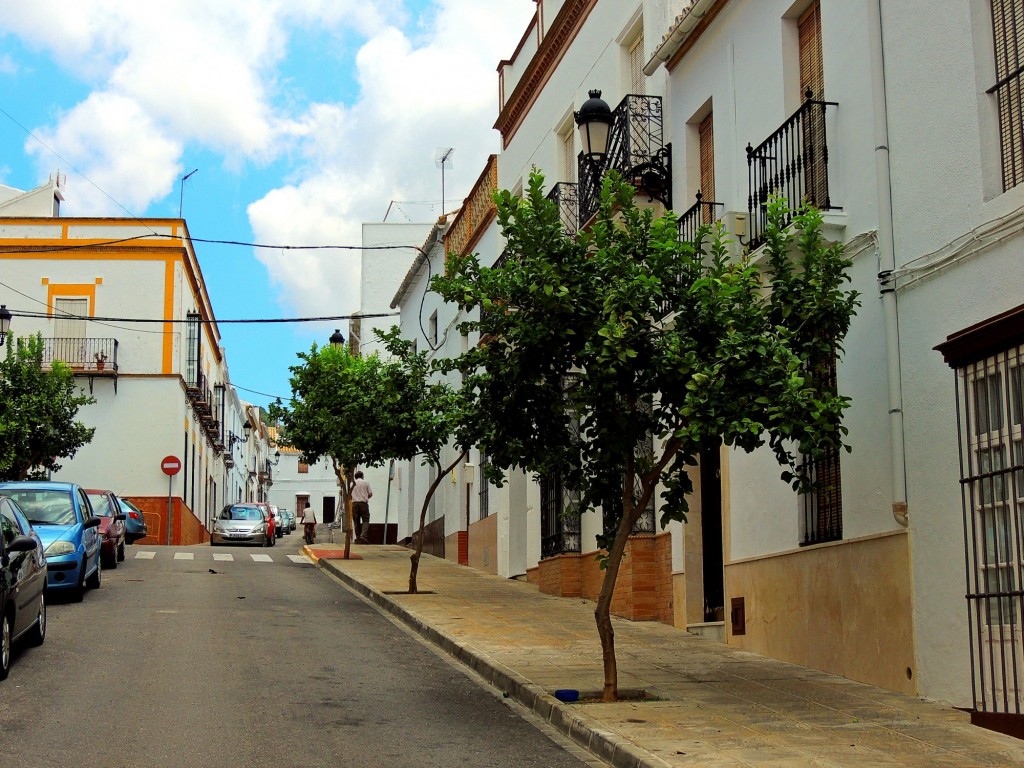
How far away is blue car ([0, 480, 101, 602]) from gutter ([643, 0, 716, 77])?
31.0ft

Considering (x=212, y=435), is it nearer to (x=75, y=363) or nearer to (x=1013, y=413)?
(x=75, y=363)

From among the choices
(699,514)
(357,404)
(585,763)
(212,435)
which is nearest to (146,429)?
(212,435)

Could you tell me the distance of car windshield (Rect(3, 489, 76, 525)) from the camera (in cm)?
1773

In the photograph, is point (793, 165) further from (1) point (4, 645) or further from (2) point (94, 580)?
(2) point (94, 580)

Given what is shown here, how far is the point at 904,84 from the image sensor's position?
10336 millimetres

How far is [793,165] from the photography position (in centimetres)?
1205

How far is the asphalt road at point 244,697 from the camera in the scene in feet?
27.0

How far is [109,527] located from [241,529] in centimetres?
1439

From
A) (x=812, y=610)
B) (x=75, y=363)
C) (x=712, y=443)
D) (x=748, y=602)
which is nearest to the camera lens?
(x=712, y=443)

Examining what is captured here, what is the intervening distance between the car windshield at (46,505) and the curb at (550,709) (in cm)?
542

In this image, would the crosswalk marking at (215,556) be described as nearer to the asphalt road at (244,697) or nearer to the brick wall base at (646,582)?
the asphalt road at (244,697)

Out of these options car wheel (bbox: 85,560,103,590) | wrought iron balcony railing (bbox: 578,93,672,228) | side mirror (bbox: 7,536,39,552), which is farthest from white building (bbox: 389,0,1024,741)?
car wheel (bbox: 85,560,103,590)

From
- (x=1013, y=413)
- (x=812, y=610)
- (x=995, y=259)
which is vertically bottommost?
(x=812, y=610)

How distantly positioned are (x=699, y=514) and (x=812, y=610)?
346 centimetres
